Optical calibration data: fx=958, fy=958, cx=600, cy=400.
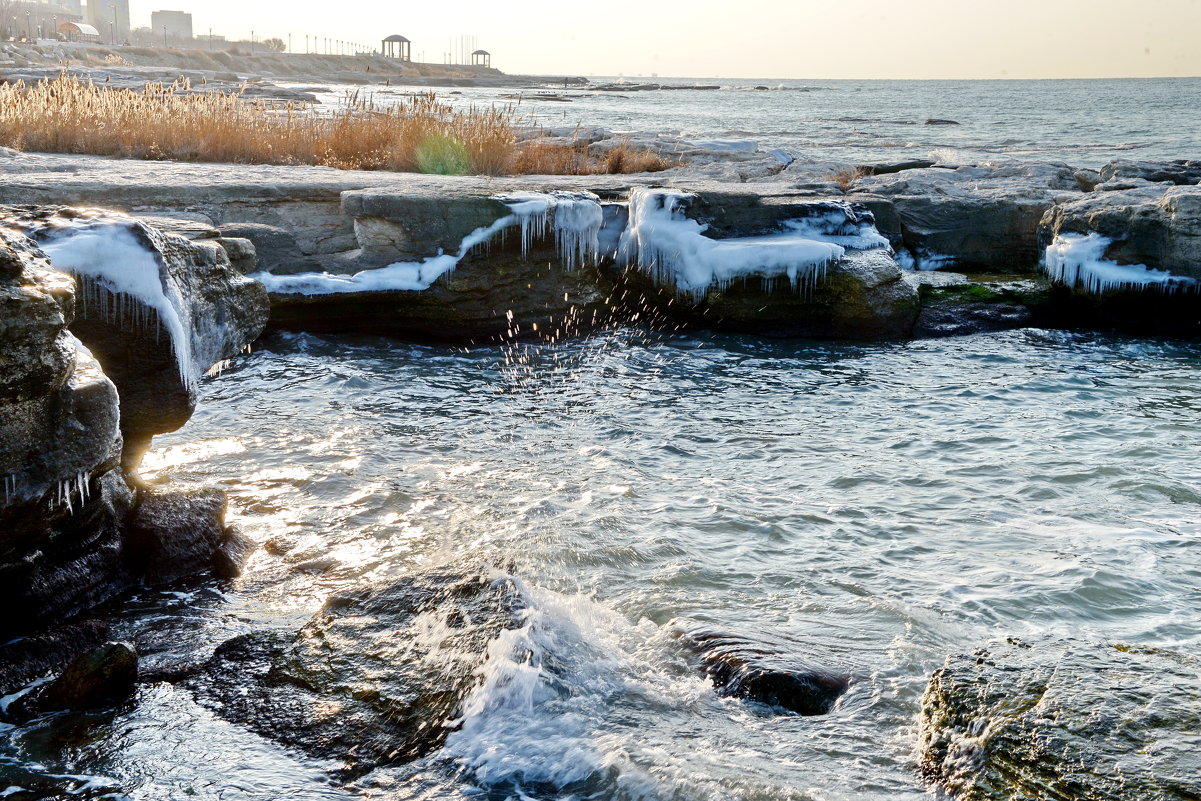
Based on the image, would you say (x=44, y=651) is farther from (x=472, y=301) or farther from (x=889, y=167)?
(x=889, y=167)

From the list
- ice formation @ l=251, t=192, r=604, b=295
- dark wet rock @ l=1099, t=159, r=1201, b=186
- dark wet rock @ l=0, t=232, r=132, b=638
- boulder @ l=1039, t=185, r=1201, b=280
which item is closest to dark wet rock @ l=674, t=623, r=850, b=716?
dark wet rock @ l=0, t=232, r=132, b=638

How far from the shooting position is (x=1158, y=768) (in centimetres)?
247

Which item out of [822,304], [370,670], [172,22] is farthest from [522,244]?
[172,22]

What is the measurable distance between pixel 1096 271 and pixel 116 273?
8.32 metres

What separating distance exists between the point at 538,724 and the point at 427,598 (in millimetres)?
789

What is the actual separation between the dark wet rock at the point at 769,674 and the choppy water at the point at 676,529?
0.06 meters

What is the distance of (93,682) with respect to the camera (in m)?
3.06

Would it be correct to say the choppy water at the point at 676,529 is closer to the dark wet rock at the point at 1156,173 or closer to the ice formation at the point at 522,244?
the ice formation at the point at 522,244

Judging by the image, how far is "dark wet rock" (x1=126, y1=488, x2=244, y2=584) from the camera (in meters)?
4.04

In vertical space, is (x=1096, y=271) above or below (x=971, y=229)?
below

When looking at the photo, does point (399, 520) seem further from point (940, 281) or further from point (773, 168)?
point (773, 168)

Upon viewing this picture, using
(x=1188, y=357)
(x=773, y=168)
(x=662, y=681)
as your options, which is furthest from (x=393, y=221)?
(x=773, y=168)

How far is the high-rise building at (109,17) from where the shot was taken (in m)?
106

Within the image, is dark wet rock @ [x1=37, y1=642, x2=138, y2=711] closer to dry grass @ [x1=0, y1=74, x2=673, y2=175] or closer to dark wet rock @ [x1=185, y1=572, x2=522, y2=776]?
dark wet rock @ [x1=185, y1=572, x2=522, y2=776]
